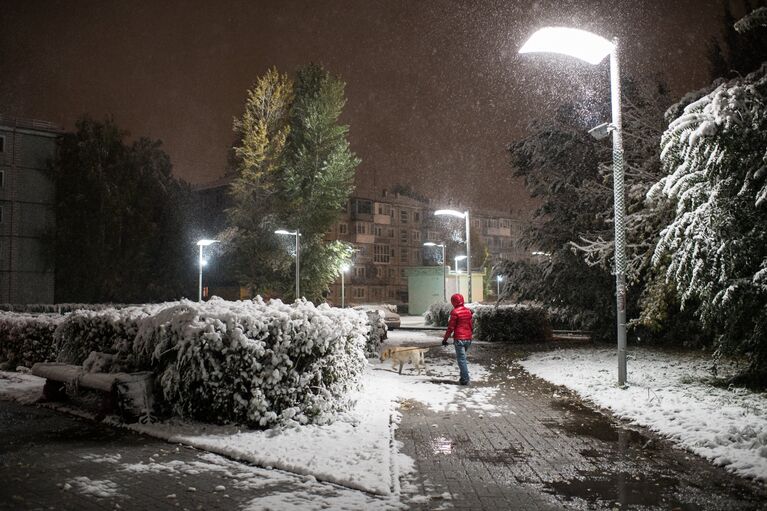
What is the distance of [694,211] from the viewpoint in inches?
397

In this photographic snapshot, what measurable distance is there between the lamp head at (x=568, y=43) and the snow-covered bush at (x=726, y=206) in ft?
6.64

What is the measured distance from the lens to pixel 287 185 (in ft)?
133

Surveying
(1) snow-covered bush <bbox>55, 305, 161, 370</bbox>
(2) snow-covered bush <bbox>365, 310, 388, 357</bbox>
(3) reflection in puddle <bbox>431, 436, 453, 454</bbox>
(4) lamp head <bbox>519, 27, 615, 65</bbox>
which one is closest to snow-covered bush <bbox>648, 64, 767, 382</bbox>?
(4) lamp head <bbox>519, 27, 615, 65</bbox>

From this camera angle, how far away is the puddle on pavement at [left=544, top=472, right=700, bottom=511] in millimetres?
5336

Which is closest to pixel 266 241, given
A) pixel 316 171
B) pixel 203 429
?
pixel 316 171

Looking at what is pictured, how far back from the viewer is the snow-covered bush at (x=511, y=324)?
79.0ft

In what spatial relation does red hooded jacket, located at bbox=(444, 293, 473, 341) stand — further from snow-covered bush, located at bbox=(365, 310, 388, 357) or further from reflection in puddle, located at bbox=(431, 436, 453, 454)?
reflection in puddle, located at bbox=(431, 436, 453, 454)

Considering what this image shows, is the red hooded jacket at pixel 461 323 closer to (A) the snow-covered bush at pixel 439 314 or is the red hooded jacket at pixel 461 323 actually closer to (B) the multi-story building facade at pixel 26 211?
(A) the snow-covered bush at pixel 439 314

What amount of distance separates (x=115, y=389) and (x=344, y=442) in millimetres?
3447

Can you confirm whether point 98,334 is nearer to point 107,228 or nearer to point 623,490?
point 623,490

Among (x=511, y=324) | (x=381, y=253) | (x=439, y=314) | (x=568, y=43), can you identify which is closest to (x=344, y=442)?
(x=568, y=43)

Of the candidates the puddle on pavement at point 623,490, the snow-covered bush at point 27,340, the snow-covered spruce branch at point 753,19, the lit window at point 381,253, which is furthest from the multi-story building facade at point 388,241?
the puddle on pavement at point 623,490

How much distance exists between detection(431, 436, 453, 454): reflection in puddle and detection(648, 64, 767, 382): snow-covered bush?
5470 millimetres

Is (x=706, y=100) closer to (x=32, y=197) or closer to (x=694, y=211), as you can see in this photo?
(x=694, y=211)
